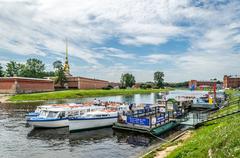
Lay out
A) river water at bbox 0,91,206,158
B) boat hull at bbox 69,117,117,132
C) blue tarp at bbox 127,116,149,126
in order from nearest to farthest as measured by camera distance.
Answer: river water at bbox 0,91,206,158 → blue tarp at bbox 127,116,149,126 → boat hull at bbox 69,117,117,132

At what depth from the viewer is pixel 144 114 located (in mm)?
41406

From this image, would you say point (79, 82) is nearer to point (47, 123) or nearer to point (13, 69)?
point (13, 69)

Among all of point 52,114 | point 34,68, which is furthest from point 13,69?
point 52,114

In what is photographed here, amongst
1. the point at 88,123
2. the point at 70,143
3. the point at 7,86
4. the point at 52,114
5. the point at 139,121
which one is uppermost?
the point at 7,86

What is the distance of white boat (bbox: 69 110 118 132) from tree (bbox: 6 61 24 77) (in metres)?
127

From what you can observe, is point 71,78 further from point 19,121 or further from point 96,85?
point 19,121

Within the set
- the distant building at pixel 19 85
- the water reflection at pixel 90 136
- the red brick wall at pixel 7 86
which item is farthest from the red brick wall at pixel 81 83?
the water reflection at pixel 90 136

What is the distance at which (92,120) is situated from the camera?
3484 centimetres

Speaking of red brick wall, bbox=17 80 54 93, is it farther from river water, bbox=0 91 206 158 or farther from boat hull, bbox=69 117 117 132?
boat hull, bbox=69 117 117 132

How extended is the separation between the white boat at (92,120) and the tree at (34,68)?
417 feet

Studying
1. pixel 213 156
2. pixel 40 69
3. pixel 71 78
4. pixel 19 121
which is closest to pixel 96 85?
pixel 71 78

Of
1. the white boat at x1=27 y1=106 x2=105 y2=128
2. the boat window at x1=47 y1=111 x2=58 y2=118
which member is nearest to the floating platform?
the white boat at x1=27 y1=106 x2=105 y2=128

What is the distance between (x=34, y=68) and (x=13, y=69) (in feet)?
44.0

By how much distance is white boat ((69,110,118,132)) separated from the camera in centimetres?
3347
